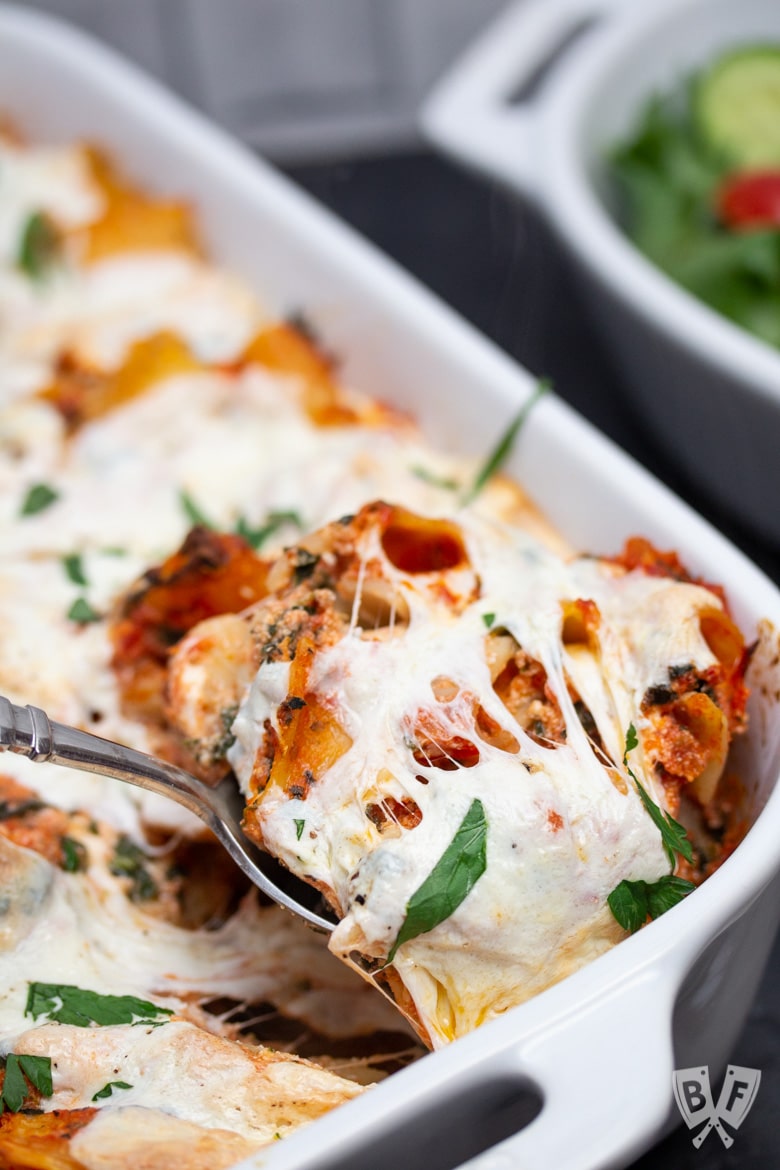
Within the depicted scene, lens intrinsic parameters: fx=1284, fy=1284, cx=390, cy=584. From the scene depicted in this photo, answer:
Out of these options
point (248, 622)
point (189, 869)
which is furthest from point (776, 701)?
point (189, 869)

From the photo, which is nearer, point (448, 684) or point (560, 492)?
point (448, 684)

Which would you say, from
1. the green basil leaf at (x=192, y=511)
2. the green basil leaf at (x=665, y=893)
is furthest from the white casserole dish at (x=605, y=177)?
the green basil leaf at (x=665, y=893)

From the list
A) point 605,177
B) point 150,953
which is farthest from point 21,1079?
point 605,177

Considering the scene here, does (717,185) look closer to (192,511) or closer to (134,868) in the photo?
(192,511)

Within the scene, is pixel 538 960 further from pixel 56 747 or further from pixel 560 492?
pixel 560 492

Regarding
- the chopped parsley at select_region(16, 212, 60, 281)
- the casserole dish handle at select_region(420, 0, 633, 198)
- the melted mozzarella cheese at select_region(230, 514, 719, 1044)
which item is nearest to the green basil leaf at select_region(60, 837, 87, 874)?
the melted mozzarella cheese at select_region(230, 514, 719, 1044)

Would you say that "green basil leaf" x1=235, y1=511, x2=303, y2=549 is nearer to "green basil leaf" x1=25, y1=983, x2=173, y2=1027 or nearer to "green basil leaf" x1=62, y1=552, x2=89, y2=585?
"green basil leaf" x1=62, y1=552, x2=89, y2=585
